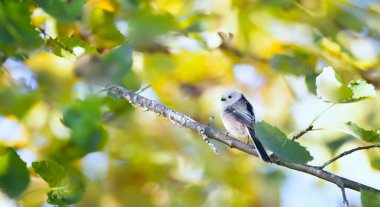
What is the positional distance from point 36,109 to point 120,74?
90cm

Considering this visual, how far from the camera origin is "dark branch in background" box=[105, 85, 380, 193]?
3.46 feet

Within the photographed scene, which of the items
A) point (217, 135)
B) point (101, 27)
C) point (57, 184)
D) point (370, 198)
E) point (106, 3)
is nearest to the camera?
point (370, 198)

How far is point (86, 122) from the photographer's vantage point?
1.36 m

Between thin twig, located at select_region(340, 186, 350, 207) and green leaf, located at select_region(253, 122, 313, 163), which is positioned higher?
green leaf, located at select_region(253, 122, 313, 163)

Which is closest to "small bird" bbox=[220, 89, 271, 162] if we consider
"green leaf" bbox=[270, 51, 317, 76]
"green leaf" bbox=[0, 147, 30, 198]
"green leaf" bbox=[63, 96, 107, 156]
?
"green leaf" bbox=[270, 51, 317, 76]

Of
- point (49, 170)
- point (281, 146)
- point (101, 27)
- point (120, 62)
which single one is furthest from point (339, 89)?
point (101, 27)

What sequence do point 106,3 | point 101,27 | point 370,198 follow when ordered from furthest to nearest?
point 106,3 → point 101,27 → point 370,198

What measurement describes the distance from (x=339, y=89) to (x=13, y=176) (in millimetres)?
602

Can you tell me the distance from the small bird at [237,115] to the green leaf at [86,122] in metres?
0.34

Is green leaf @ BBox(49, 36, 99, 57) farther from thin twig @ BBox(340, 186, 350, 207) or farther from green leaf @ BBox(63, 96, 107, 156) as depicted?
thin twig @ BBox(340, 186, 350, 207)

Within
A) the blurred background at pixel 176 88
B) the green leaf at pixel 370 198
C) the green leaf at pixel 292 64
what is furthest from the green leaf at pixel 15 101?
the green leaf at pixel 370 198

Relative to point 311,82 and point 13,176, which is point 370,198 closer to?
point 311,82

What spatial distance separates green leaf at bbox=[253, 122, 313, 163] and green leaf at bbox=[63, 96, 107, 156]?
17.2 inches

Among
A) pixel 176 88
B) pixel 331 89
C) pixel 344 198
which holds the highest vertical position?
pixel 331 89
